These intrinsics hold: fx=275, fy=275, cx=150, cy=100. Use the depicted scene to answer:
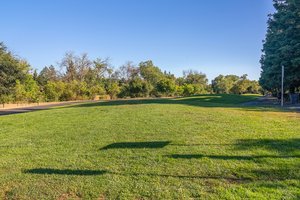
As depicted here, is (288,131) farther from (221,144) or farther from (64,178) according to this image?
(64,178)

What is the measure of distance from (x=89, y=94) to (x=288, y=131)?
1439 inches

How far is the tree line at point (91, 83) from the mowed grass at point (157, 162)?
89.5 ft

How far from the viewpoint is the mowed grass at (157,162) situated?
3619 mm

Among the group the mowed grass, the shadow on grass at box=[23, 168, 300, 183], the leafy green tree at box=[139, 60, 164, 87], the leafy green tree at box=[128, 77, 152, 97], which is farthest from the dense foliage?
the leafy green tree at box=[139, 60, 164, 87]

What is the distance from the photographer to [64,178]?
13.5 feet

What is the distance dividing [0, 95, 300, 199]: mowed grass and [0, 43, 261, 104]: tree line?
89.5 ft

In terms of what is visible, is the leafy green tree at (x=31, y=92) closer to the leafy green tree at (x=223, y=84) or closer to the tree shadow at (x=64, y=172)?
the tree shadow at (x=64, y=172)

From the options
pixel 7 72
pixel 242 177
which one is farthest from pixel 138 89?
pixel 242 177

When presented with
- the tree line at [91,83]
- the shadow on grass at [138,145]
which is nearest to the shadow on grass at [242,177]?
the shadow on grass at [138,145]

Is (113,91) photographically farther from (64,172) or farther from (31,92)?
(64,172)

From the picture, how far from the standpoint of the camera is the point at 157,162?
4613mm

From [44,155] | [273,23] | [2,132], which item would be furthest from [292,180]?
[273,23]

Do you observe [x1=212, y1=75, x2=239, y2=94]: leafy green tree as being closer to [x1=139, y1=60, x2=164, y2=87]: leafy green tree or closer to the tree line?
the tree line

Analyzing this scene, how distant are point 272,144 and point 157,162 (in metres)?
2.39
